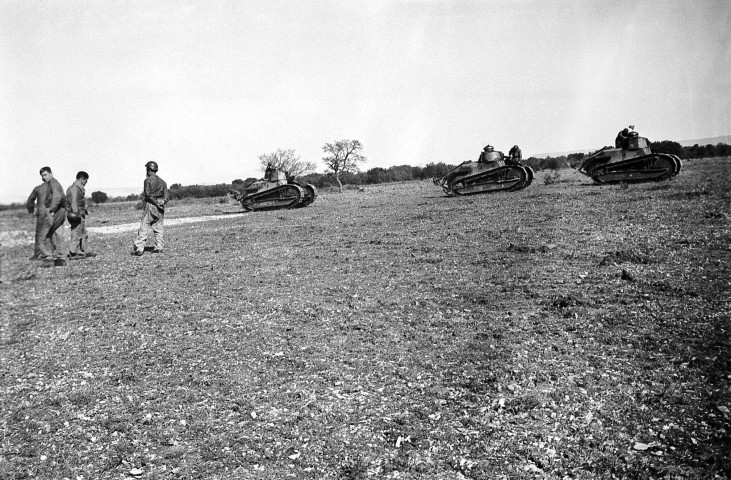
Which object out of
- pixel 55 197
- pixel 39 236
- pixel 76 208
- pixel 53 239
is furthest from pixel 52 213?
pixel 53 239

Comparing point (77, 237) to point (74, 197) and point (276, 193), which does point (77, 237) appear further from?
point (276, 193)

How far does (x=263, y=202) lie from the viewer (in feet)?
106

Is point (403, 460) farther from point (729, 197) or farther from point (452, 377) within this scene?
point (729, 197)

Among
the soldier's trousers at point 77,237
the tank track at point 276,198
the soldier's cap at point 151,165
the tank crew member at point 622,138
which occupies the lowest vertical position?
the soldier's trousers at point 77,237

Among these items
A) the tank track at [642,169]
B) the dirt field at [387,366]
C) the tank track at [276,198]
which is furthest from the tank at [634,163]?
the tank track at [276,198]

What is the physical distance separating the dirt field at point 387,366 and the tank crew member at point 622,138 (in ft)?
48.0

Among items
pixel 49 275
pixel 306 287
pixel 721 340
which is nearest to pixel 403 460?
pixel 721 340

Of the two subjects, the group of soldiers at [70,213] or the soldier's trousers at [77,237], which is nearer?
the group of soldiers at [70,213]

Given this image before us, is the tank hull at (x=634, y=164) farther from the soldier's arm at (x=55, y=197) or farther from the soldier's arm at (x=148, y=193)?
the soldier's arm at (x=55, y=197)

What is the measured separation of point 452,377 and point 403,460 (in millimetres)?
1557

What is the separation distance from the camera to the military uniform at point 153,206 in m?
14.6

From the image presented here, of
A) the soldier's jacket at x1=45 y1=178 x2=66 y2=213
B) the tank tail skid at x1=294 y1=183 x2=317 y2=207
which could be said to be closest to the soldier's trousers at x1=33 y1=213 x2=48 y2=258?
the soldier's jacket at x1=45 y1=178 x2=66 y2=213

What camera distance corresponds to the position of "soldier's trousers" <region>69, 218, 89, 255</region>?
14.4 metres

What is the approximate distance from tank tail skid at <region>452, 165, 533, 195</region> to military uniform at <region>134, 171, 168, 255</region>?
60.5 ft
